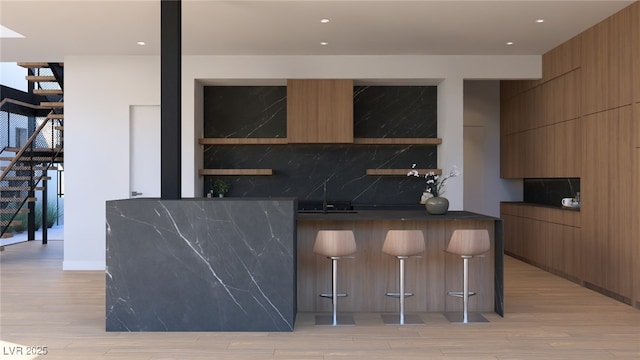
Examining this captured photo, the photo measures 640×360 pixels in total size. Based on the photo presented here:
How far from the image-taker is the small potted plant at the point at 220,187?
679cm

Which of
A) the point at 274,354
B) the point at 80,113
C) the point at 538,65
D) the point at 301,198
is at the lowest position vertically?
the point at 274,354

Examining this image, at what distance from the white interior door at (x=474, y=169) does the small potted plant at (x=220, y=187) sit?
3837 millimetres

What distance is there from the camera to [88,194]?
6555 millimetres


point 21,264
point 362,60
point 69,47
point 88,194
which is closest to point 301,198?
point 362,60

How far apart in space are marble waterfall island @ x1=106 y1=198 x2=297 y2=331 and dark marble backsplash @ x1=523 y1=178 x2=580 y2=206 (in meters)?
4.32

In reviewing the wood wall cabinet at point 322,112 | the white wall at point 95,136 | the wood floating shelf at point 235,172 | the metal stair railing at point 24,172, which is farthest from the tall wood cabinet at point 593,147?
the metal stair railing at point 24,172

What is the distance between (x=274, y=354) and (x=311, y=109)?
3.66 m

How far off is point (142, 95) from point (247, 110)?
1.36 meters

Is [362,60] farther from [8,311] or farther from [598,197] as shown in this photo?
[8,311]

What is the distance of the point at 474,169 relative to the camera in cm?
820

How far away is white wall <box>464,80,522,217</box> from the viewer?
26.6 feet

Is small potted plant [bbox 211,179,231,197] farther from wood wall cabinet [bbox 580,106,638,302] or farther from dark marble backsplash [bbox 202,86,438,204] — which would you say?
wood wall cabinet [bbox 580,106,638,302]

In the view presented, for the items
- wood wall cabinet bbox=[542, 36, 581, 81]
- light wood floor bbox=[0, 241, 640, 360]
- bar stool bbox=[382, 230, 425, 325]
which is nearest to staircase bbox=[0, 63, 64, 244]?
light wood floor bbox=[0, 241, 640, 360]

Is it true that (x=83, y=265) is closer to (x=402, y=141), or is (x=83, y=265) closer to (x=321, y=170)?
(x=321, y=170)
